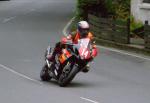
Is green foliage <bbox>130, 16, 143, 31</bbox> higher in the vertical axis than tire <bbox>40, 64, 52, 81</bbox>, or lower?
lower

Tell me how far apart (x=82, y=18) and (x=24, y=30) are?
3146 mm

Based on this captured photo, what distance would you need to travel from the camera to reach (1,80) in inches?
674

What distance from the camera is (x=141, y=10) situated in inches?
1260

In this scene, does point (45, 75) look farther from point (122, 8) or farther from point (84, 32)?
Answer: point (122, 8)

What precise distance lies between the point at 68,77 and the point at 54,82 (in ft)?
4.37

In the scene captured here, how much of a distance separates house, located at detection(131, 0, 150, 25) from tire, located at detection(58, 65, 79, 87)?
1563 cm

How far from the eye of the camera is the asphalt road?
14500 mm

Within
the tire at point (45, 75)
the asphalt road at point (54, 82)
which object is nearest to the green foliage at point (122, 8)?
the asphalt road at point (54, 82)

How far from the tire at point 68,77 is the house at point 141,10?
15.6 m

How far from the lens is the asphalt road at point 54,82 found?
14500 mm

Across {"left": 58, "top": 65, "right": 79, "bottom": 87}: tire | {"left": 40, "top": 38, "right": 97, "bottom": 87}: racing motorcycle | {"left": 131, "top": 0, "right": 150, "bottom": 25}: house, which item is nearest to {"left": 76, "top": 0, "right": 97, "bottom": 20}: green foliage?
{"left": 131, "top": 0, "right": 150, "bottom": 25}: house

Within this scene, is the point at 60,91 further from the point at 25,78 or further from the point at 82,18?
the point at 82,18

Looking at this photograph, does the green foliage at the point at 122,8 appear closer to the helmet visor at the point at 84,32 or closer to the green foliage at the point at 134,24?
the green foliage at the point at 134,24

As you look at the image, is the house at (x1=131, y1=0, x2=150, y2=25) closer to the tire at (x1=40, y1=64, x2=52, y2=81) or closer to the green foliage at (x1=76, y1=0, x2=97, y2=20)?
the green foliage at (x1=76, y1=0, x2=97, y2=20)
